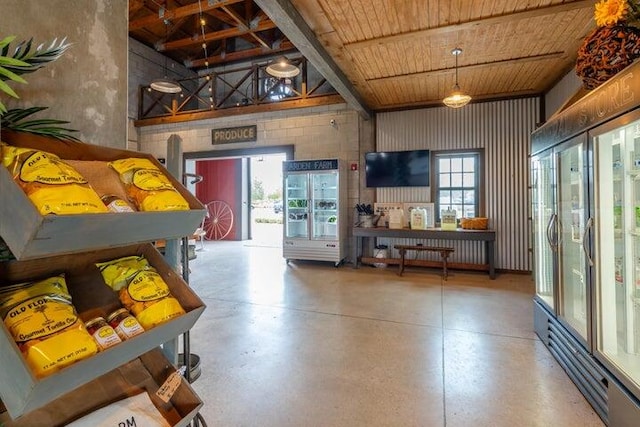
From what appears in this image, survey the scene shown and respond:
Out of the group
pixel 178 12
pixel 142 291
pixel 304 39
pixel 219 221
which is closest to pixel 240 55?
pixel 178 12

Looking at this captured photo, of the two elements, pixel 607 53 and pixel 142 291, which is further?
pixel 607 53

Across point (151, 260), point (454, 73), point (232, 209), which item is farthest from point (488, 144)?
point (232, 209)

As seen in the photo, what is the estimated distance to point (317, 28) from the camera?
328 centimetres

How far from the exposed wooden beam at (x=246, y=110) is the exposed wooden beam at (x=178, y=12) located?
182 centimetres

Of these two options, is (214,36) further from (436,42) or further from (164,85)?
(436,42)

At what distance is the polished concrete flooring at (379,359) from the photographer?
1951 mm

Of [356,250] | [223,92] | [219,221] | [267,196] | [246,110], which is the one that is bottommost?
[356,250]

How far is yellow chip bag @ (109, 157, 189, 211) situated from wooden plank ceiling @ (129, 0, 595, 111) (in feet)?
7.51

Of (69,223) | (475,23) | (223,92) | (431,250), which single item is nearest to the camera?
(69,223)

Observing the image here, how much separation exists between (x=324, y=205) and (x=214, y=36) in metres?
4.72

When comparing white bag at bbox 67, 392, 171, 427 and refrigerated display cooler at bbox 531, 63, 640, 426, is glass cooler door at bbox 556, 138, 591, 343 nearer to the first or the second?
refrigerated display cooler at bbox 531, 63, 640, 426

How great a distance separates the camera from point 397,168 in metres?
5.87

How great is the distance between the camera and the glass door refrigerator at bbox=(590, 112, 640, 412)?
6.28 feet

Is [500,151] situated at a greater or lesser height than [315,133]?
lesser
